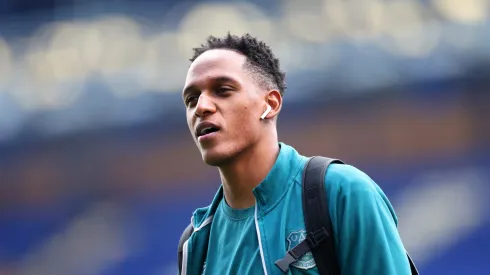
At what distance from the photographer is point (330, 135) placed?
4.81 m

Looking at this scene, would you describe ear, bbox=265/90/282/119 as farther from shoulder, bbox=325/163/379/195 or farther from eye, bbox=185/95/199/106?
shoulder, bbox=325/163/379/195

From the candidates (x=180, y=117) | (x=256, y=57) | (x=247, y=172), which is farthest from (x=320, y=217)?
(x=180, y=117)

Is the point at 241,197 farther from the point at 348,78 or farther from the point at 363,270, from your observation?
the point at 348,78

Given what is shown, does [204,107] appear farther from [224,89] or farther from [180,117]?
[180,117]

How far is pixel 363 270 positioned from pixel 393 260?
9cm

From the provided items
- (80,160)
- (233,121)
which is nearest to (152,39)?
(80,160)

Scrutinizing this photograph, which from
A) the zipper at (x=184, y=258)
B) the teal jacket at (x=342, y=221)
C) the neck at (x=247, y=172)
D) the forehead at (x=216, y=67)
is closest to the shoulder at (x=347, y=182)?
the teal jacket at (x=342, y=221)

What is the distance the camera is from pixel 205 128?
2.02m

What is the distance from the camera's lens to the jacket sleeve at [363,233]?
1.71m

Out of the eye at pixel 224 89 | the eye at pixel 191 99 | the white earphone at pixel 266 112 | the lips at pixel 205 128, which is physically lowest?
the lips at pixel 205 128

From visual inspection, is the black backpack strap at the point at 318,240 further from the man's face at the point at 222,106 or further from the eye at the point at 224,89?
the eye at the point at 224,89

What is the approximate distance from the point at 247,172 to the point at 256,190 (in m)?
0.09

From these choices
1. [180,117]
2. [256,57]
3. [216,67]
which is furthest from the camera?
[180,117]

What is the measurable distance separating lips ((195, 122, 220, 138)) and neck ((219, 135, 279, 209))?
127mm
